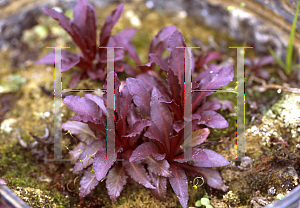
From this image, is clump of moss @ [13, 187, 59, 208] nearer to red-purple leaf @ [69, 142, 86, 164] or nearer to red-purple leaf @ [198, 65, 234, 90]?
red-purple leaf @ [69, 142, 86, 164]

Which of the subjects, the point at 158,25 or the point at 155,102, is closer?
the point at 155,102

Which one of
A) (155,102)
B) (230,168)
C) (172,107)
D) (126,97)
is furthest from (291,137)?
(126,97)

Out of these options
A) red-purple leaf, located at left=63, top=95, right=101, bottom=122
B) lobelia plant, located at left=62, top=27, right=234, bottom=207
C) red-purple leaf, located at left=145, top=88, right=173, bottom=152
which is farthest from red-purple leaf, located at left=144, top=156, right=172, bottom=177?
red-purple leaf, located at left=63, top=95, right=101, bottom=122

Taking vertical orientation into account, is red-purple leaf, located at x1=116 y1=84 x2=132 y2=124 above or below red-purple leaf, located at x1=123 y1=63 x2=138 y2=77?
below

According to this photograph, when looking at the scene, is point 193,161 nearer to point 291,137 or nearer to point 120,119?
point 120,119

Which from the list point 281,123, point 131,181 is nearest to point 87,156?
point 131,181

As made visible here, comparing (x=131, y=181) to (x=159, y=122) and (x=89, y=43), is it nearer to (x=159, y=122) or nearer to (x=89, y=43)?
(x=159, y=122)

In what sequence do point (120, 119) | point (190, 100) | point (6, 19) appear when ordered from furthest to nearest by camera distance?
point (6, 19), point (190, 100), point (120, 119)
